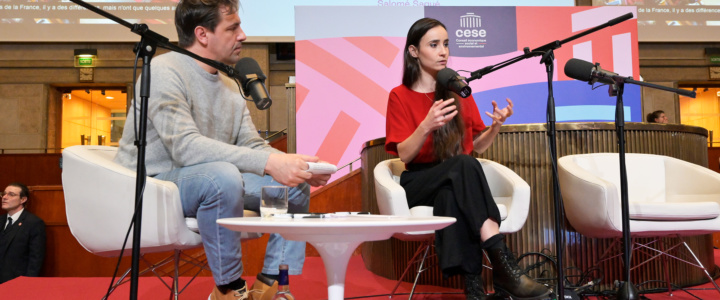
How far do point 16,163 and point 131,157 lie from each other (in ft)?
23.9

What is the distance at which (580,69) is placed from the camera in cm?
209

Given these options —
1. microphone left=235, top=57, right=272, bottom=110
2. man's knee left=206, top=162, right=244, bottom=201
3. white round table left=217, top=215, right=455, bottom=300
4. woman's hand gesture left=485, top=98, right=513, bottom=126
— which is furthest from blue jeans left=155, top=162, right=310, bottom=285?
woman's hand gesture left=485, top=98, right=513, bottom=126

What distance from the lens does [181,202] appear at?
1.85 m

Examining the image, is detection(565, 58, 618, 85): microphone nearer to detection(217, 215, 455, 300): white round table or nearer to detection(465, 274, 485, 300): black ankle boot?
detection(465, 274, 485, 300): black ankle boot

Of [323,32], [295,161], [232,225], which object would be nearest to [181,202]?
[295,161]

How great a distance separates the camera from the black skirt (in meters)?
2.05

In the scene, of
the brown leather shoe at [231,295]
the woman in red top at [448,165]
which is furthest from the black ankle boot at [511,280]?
the brown leather shoe at [231,295]

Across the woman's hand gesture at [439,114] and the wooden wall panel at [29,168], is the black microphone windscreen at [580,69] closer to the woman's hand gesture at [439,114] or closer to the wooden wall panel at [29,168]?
the woman's hand gesture at [439,114]

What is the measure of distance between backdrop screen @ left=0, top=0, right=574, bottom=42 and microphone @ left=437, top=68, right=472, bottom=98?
575 cm

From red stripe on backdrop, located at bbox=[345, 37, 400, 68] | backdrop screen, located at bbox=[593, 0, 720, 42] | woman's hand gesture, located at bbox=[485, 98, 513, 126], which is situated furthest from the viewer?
backdrop screen, located at bbox=[593, 0, 720, 42]

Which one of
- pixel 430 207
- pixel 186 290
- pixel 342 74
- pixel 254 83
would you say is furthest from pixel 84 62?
pixel 254 83

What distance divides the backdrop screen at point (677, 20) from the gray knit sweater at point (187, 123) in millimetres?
Result: 8045

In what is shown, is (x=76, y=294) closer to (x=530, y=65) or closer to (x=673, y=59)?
(x=530, y=65)

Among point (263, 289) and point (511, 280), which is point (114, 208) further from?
point (511, 280)
